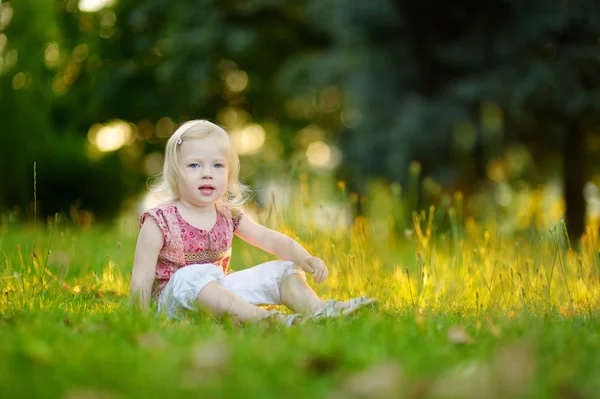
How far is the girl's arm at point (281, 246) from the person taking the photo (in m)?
3.28

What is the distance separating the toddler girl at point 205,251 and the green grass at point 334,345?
0.15 m

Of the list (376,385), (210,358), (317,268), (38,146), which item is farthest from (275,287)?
(38,146)

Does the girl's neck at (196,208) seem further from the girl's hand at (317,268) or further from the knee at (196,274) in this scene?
the girl's hand at (317,268)

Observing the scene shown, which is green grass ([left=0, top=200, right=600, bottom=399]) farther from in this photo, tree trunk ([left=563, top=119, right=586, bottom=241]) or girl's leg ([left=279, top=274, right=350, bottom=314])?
tree trunk ([left=563, top=119, right=586, bottom=241])

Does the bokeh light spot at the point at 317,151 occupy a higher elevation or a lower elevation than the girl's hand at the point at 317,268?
Result: lower

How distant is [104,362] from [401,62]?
739cm

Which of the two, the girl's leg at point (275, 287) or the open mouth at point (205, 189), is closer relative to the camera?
the girl's leg at point (275, 287)

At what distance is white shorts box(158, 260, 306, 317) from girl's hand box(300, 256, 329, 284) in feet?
0.21

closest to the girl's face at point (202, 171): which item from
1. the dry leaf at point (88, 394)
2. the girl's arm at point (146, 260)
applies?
the girl's arm at point (146, 260)

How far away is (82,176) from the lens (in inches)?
452

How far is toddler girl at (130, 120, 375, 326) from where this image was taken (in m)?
3.13

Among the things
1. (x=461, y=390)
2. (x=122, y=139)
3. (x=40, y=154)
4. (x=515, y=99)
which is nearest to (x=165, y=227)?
(x=461, y=390)

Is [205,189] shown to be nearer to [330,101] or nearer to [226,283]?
[226,283]

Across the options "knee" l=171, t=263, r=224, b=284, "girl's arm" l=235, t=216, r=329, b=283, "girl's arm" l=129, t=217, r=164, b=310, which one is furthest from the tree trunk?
"girl's arm" l=129, t=217, r=164, b=310
